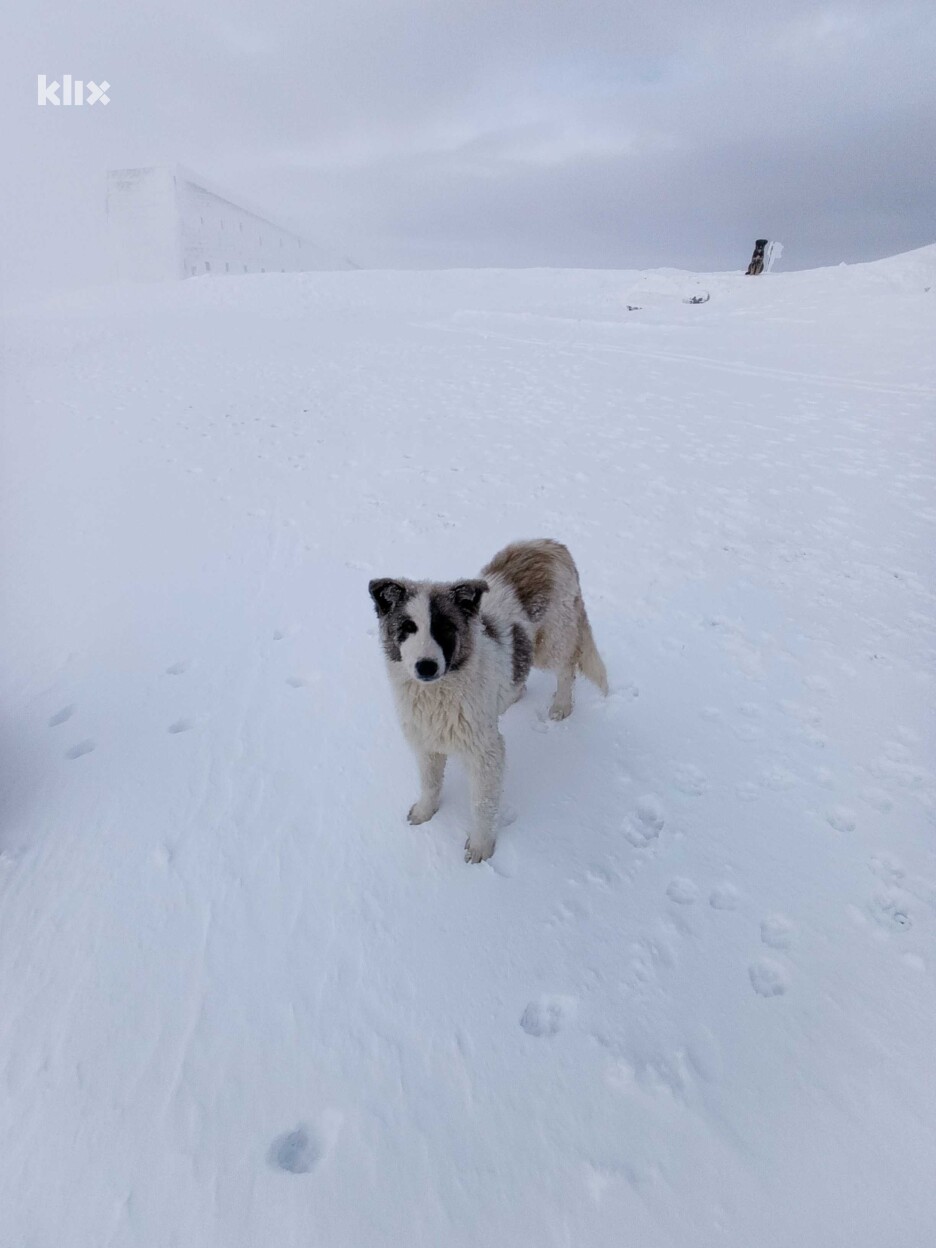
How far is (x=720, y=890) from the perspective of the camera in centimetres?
297

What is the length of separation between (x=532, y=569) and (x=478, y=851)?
5.69 ft

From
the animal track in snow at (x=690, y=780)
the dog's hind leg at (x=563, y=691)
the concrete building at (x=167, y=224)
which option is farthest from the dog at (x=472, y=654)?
the concrete building at (x=167, y=224)

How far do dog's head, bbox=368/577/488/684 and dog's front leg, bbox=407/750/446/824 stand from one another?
57 centimetres

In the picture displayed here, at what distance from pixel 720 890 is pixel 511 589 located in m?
1.99

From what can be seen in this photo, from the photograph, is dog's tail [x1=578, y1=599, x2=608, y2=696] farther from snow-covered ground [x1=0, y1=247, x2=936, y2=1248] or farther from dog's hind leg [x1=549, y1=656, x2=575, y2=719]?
snow-covered ground [x1=0, y1=247, x2=936, y2=1248]

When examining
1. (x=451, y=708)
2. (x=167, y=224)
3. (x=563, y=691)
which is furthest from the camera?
(x=167, y=224)

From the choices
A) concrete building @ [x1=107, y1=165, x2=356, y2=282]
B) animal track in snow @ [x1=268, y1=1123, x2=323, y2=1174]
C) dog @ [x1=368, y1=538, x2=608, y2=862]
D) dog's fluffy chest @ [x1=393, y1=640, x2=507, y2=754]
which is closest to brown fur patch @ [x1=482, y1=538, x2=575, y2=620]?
dog @ [x1=368, y1=538, x2=608, y2=862]

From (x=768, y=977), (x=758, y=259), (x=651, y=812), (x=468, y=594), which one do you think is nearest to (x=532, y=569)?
(x=468, y=594)

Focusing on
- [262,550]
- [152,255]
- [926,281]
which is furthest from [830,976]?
[152,255]

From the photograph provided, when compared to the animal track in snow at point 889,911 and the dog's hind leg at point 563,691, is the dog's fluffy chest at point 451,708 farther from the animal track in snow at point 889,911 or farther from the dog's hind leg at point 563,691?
the animal track in snow at point 889,911

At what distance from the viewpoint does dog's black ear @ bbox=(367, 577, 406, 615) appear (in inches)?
109

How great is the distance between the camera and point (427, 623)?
2.68 meters

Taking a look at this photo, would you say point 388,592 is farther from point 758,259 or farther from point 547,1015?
point 758,259

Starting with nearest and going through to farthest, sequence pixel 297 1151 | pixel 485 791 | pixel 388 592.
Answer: pixel 297 1151, pixel 388 592, pixel 485 791
